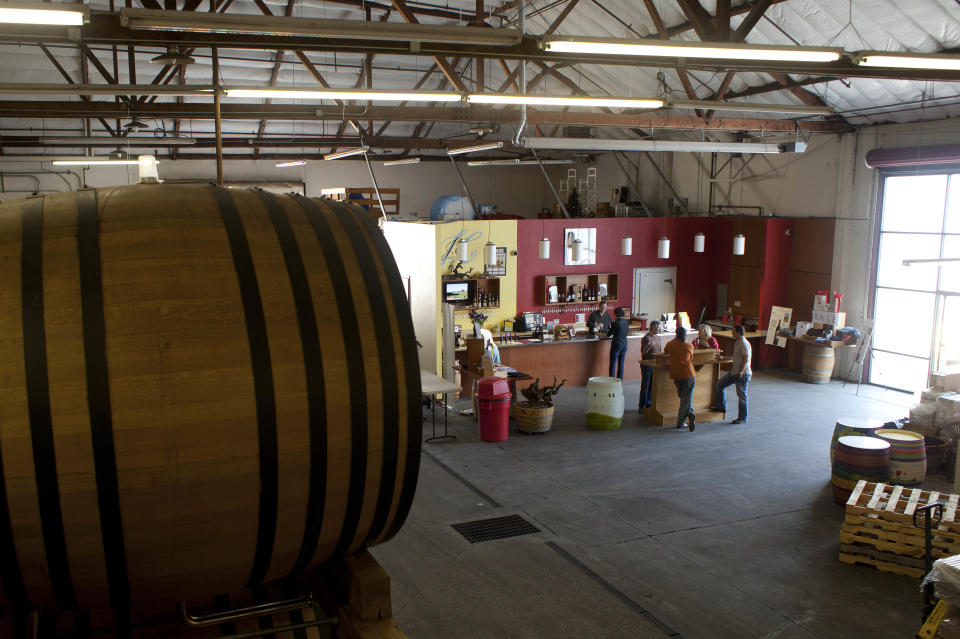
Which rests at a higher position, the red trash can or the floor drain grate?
the red trash can

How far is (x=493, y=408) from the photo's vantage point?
35.1 ft

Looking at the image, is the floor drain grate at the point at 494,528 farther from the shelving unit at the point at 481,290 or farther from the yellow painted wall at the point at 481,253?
the shelving unit at the point at 481,290

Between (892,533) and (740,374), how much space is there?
495 cm

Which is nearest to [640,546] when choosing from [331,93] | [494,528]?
[494,528]

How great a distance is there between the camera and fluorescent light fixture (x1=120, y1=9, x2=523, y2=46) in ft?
14.5

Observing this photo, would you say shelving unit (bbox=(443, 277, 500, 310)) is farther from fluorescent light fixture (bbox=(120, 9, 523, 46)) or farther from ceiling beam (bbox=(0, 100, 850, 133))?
fluorescent light fixture (bbox=(120, 9, 523, 46))

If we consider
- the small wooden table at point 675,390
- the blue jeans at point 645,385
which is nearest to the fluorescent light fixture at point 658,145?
the small wooden table at point 675,390

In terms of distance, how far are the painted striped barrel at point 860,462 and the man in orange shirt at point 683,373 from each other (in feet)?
10.3

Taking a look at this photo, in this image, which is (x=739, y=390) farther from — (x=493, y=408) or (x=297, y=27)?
(x=297, y=27)

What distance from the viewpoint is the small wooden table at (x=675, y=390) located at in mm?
11812

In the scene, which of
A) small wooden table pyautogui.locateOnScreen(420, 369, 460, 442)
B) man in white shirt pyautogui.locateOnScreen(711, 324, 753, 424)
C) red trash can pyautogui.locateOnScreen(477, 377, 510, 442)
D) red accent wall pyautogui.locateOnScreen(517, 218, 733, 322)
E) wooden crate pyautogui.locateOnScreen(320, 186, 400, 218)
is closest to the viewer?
small wooden table pyautogui.locateOnScreen(420, 369, 460, 442)

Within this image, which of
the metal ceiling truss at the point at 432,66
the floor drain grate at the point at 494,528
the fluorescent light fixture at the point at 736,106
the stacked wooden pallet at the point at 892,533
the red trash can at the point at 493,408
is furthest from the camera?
the red trash can at the point at 493,408

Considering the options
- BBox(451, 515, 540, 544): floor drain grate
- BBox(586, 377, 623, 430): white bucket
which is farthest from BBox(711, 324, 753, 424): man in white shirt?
BBox(451, 515, 540, 544): floor drain grate

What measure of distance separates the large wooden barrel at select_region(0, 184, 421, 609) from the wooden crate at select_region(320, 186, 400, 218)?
14.4m
